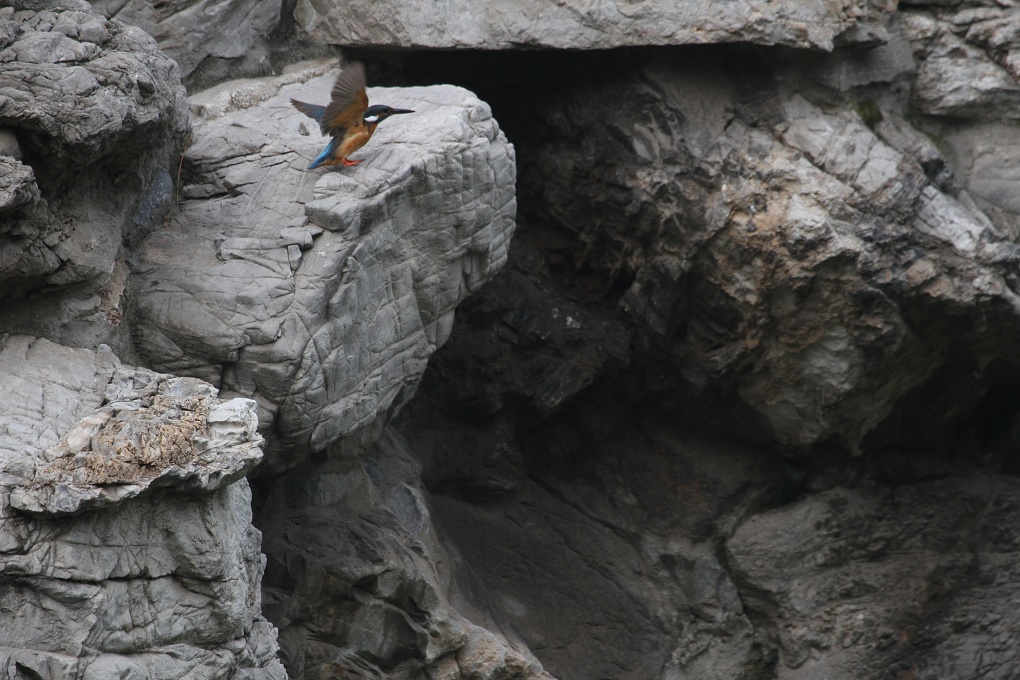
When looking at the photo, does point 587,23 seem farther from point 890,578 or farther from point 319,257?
point 890,578

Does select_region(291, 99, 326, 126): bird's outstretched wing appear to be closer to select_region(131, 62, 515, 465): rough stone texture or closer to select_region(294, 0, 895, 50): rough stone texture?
select_region(131, 62, 515, 465): rough stone texture

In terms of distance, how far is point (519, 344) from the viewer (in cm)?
776

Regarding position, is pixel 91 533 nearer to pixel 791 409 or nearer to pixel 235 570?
pixel 235 570

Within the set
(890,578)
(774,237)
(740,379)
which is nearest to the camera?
(774,237)

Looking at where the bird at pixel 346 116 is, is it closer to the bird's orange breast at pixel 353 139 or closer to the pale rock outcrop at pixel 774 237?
the bird's orange breast at pixel 353 139

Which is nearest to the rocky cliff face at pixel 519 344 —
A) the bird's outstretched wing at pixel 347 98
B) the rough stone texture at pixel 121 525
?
the rough stone texture at pixel 121 525

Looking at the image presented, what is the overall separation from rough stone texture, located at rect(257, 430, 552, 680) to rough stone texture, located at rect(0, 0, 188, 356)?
1420 mm

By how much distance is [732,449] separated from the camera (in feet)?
26.8

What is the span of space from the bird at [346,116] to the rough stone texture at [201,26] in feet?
4.66

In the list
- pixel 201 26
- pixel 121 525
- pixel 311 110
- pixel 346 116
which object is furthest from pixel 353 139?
pixel 121 525

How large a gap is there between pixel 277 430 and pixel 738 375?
3516 millimetres

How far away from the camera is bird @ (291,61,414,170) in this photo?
5.14m

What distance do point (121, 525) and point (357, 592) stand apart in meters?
2.08

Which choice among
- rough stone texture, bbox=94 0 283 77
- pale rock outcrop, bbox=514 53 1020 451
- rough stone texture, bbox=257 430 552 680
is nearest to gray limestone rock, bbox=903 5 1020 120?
pale rock outcrop, bbox=514 53 1020 451
